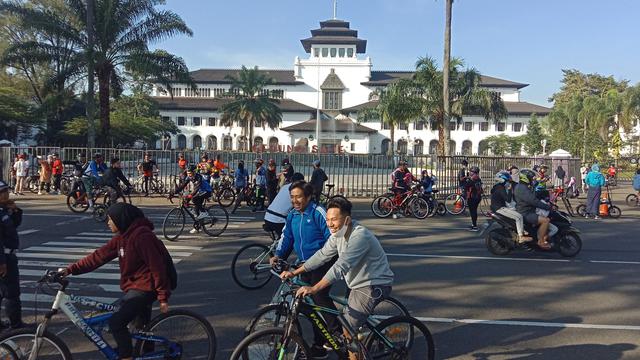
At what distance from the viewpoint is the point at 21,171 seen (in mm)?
20047

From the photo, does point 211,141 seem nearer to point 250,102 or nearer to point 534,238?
point 250,102

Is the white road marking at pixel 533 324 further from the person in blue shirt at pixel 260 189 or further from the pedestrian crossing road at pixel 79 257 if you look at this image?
the person in blue shirt at pixel 260 189

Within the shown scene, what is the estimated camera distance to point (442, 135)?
32906mm

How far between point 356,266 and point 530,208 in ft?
22.3

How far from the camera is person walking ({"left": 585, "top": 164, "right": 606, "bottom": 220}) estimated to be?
1697cm

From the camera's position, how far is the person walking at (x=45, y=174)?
68.0ft

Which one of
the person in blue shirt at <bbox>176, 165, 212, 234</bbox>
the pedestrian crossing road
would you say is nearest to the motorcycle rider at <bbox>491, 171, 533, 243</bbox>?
the pedestrian crossing road

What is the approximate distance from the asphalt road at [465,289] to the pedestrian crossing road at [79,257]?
2 cm

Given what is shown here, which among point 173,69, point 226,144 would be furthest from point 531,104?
point 173,69

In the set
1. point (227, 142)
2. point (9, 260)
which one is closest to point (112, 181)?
point (9, 260)

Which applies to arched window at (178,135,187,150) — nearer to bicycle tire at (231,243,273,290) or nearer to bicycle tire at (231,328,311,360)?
bicycle tire at (231,243,273,290)

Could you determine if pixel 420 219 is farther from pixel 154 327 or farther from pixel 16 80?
pixel 16 80

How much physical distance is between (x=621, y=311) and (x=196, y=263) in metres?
6.49

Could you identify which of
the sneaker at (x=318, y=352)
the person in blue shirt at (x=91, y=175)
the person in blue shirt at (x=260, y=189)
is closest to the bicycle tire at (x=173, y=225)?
the person in blue shirt at (x=91, y=175)
